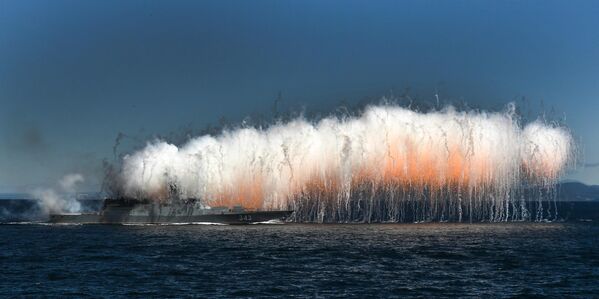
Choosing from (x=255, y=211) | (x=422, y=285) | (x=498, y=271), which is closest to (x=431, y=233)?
(x=255, y=211)

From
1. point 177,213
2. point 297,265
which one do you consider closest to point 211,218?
point 177,213

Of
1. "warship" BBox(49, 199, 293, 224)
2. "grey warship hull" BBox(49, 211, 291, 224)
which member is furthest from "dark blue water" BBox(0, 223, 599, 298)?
"warship" BBox(49, 199, 293, 224)

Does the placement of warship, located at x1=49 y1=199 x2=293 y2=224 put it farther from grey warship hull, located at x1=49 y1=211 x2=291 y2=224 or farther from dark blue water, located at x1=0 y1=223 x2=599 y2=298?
dark blue water, located at x1=0 y1=223 x2=599 y2=298

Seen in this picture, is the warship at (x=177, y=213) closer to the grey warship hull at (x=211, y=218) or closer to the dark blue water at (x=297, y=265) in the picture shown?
the grey warship hull at (x=211, y=218)

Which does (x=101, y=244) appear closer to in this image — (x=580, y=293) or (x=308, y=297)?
Answer: (x=308, y=297)

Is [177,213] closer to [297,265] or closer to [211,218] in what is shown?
[211,218]

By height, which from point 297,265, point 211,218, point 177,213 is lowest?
point 297,265
